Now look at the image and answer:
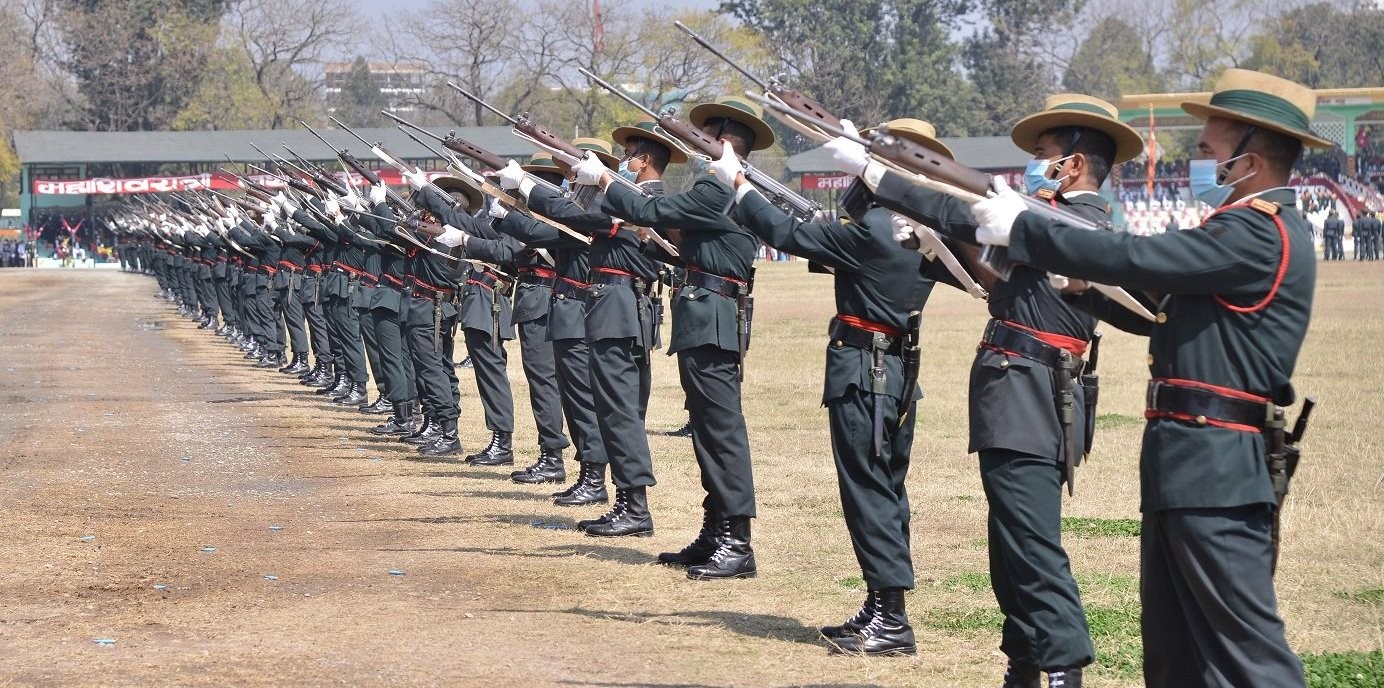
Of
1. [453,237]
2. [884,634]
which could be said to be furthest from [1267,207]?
[453,237]

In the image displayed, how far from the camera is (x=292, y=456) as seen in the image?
529 inches

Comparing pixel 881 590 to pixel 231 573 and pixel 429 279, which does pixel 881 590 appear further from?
pixel 429 279

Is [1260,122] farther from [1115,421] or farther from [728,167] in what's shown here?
[1115,421]

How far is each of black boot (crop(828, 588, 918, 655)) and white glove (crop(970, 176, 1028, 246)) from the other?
2387mm

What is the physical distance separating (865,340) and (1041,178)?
1.08 metres

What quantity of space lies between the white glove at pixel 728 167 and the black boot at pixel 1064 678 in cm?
258

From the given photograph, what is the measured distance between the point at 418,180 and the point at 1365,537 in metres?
7.25

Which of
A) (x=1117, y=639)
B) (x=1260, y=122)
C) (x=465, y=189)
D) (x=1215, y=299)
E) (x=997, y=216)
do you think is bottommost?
(x=1117, y=639)

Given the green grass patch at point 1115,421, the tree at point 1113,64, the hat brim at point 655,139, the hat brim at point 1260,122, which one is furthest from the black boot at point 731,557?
the tree at point 1113,64

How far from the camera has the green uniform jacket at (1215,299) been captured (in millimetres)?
4629

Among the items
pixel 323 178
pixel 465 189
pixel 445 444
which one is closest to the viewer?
pixel 445 444

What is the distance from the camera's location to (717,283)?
28.3 ft

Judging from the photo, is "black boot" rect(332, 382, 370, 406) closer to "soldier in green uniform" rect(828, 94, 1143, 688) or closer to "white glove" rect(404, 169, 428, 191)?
"white glove" rect(404, 169, 428, 191)

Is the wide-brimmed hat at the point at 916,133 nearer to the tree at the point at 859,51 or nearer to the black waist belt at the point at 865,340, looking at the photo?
the black waist belt at the point at 865,340
